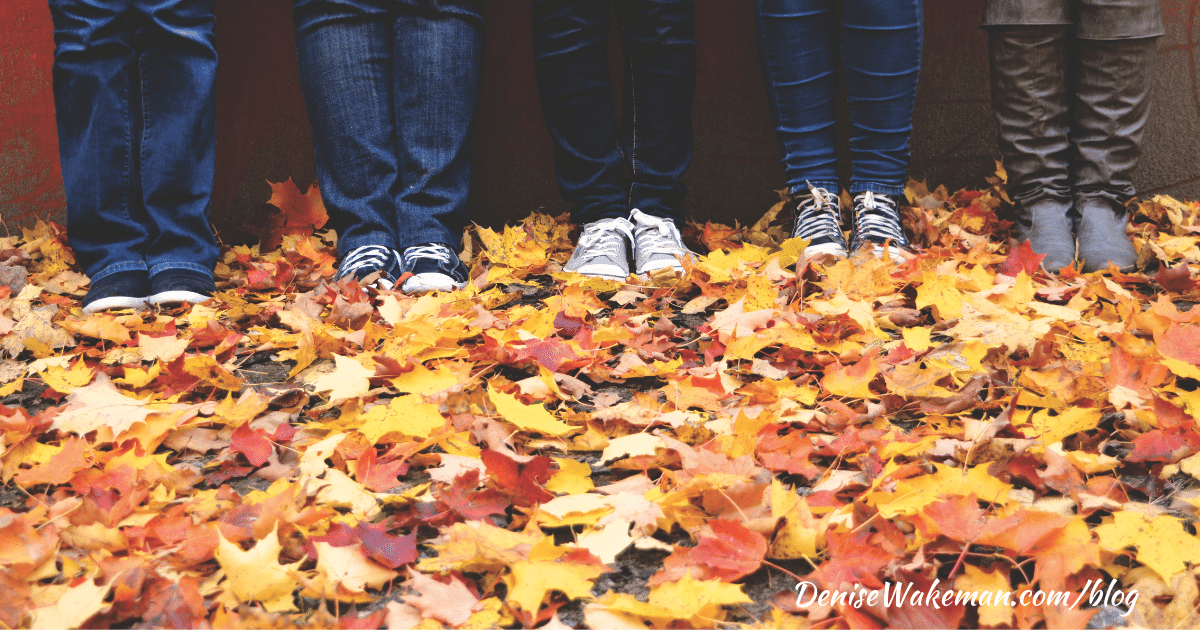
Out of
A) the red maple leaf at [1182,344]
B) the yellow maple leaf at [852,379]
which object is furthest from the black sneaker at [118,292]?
the red maple leaf at [1182,344]

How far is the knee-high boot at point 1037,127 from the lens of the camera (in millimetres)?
1883

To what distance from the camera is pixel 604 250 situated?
1896 millimetres

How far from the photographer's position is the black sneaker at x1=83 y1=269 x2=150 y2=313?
5.50 feet

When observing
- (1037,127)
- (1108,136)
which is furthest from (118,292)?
(1108,136)

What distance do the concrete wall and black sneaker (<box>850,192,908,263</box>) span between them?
575 mm

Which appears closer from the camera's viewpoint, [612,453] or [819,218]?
[612,453]

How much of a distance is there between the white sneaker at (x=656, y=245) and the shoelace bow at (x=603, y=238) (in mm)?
47

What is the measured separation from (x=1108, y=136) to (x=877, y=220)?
2.09 ft

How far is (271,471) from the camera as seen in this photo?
3.25 ft

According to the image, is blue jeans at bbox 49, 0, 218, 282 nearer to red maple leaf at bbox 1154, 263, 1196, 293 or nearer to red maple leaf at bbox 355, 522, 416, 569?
red maple leaf at bbox 355, 522, 416, 569

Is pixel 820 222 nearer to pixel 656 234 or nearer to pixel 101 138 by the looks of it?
pixel 656 234

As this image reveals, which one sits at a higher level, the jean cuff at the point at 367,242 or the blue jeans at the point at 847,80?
the blue jeans at the point at 847,80

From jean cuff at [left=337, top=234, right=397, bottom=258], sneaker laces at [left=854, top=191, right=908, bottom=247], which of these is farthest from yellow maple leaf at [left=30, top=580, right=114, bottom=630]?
sneaker laces at [left=854, top=191, right=908, bottom=247]

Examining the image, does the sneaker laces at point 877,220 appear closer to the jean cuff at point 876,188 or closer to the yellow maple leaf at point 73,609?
the jean cuff at point 876,188
